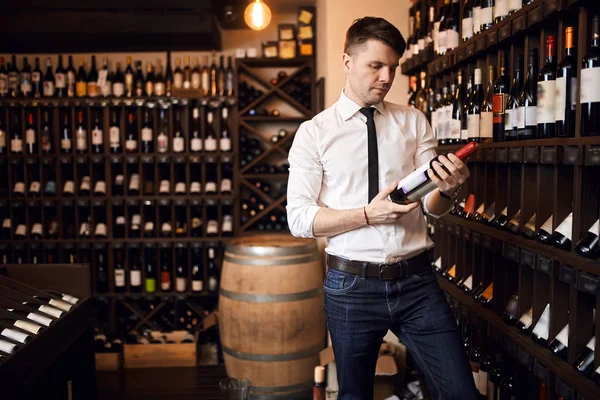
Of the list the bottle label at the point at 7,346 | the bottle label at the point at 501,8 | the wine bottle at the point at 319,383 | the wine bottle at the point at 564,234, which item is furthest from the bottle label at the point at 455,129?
the bottle label at the point at 7,346

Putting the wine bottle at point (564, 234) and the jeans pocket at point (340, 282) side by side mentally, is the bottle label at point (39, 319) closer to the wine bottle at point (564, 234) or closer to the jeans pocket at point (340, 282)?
the jeans pocket at point (340, 282)

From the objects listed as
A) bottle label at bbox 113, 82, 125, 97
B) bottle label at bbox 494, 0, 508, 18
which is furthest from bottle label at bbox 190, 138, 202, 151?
bottle label at bbox 494, 0, 508, 18

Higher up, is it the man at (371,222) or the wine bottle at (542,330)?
the man at (371,222)

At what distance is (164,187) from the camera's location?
5.40 metres

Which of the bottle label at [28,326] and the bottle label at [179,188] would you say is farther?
the bottle label at [179,188]

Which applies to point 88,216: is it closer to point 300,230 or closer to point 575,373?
point 300,230

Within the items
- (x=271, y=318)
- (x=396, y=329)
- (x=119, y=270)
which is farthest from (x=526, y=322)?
(x=119, y=270)

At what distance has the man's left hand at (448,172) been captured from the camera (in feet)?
5.80

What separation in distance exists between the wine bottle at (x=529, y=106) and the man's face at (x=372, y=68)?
0.60m

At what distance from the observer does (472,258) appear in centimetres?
299

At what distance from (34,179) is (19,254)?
2.31 ft

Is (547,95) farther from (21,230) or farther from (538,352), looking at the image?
(21,230)

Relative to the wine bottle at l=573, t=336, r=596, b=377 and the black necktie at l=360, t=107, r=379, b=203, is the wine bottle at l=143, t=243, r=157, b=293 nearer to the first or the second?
the black necktie at l=360, t=107, r=379, b=203

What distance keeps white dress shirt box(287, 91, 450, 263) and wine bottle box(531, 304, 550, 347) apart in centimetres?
51
